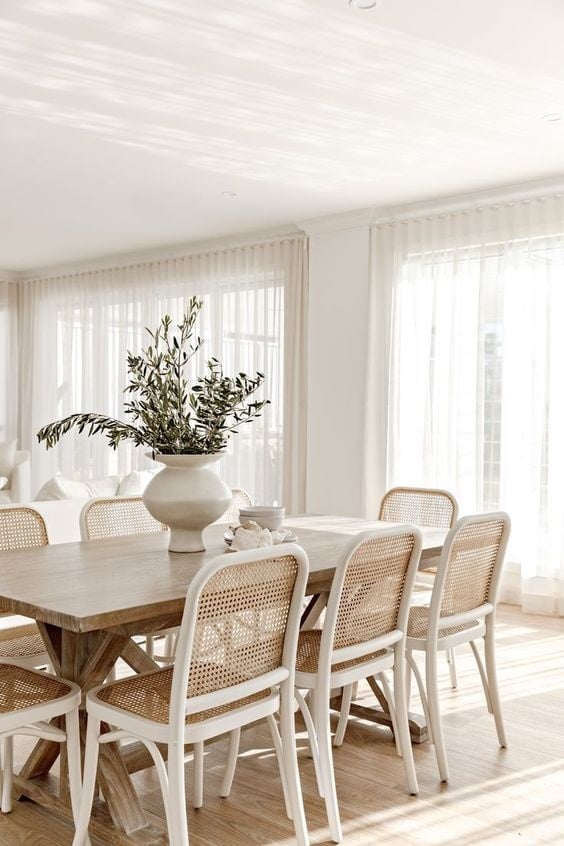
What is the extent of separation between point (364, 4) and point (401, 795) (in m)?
2.76

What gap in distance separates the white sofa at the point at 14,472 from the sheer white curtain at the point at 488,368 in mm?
3353

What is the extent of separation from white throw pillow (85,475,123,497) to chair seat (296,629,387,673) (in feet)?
9.02

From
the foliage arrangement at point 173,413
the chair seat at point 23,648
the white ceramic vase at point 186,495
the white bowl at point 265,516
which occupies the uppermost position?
the foliage arrangement at point 173,413

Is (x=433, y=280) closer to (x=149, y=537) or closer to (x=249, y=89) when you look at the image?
(x=249, y=89)

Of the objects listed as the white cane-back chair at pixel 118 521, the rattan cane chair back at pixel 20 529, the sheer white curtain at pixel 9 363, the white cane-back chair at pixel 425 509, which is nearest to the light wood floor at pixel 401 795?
the white cane-back chair at pixel 118 521

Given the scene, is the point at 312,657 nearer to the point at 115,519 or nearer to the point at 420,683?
the point at 420,683

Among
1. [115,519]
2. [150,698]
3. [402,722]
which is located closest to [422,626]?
[402,722]

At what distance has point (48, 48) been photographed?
142 inches

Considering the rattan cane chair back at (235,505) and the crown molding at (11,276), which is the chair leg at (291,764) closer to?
the rattan cane chair back at (235,505)

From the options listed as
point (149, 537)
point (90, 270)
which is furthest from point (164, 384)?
point (90, 270)

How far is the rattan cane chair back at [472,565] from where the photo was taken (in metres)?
2.93

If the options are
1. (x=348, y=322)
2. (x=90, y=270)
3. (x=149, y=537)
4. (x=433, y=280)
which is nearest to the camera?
(x=149, y=537)

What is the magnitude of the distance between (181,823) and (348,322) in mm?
4993

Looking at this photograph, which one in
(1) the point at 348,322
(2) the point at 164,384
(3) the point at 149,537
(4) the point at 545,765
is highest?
(1) the point at 348,322
